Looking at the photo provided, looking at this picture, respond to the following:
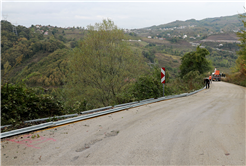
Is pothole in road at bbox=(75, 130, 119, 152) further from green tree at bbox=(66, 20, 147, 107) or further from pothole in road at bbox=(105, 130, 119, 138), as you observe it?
green tree at bbox=(66, 20, 147, 107)

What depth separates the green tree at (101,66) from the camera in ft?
56.6

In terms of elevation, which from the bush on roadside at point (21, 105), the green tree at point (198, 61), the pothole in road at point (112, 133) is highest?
the bush on roadside at point (21, 105)

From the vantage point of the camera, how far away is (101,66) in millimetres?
17391

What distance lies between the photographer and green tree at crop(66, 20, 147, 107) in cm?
1727

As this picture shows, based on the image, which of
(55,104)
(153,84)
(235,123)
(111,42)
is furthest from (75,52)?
(235,123)

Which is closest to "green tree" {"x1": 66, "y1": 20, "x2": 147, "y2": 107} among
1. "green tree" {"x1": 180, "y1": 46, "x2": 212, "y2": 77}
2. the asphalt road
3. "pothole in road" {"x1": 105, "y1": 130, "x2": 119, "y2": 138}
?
the asphalt road

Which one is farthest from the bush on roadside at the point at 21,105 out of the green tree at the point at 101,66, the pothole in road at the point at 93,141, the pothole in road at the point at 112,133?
the green tree at the point at 101,66

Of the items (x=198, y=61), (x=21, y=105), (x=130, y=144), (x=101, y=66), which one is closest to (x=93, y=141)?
(x=130, y=144)

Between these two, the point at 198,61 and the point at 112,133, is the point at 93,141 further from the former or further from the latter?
the point at 198,61

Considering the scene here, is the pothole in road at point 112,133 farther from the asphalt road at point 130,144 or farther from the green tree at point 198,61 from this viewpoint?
the green tree at point 198,61

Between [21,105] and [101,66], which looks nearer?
[21,105]

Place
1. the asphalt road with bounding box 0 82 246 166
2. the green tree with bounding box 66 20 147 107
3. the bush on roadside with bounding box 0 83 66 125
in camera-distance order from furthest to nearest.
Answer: the green tree with bounding box 66 20 147 107 → the bush on roadside with bounding box 0 83 66 125 → the asphalt road with bounding box 0 82 246 166

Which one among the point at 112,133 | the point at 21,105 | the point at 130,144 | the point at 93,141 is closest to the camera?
the point at 130,144

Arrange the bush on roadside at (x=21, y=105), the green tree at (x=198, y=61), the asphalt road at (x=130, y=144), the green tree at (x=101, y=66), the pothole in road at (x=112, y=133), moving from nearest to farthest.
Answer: the asphalt road at (x=130, y=144)
the pothole in road at (x=112, y=133)
the bush on roadside at (x=21, y=105)
the green tree at (x=101, y=66)
the green tree at (x=198, y=61)
